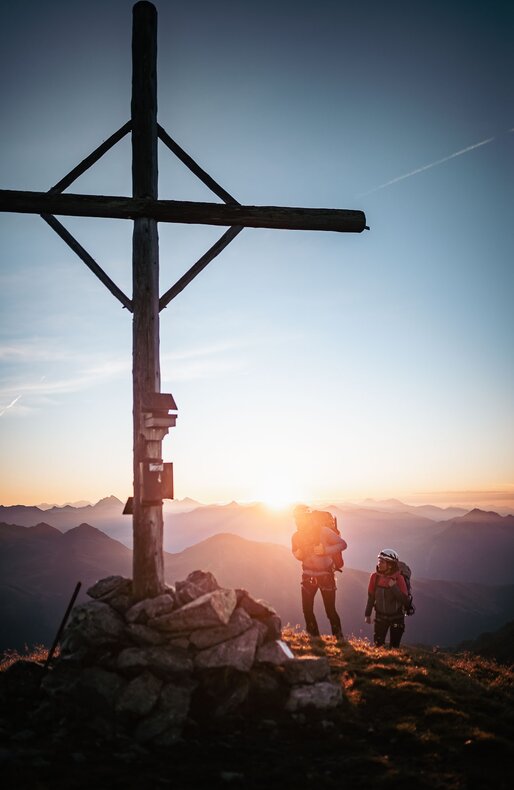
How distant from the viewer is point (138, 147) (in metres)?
8.53

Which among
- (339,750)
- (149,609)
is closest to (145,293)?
(149,609)

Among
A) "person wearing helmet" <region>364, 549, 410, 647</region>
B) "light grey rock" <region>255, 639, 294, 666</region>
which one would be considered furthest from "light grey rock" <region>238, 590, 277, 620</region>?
"person wearing helmet" <region>364, 549, 410, 647</region>

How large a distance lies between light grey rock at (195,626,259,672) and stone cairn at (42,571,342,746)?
0.05 ft

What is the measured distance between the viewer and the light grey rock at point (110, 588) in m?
7.82

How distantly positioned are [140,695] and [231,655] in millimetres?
1299

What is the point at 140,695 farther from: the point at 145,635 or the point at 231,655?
the point at 231,655

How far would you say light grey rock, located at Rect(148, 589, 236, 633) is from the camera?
6934mm

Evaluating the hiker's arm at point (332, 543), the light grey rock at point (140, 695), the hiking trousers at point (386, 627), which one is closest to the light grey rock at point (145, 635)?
the light grey rock at point (140, 695)

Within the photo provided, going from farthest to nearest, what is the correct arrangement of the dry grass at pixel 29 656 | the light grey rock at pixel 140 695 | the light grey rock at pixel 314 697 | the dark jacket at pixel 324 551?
the dark jacket at pixel 324 551
the dry grass at pixel 29 656
the light grey rock at pixel 314 697
the light grey rock at pixel 140 695

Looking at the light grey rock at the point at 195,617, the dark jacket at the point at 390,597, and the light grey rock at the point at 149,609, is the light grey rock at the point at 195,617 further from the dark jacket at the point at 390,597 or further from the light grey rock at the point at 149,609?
the dark jacket at the point at 390,597

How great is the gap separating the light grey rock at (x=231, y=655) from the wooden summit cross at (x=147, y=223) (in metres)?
1.37

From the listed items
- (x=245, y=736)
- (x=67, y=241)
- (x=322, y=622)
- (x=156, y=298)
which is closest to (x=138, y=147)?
(x=67, y=241)

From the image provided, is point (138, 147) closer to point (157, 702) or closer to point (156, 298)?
point (156, 298)

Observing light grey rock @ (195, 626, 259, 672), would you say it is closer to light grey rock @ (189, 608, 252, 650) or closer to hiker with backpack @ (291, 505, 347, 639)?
light grey rock @ (189, 608, 252, 650)
